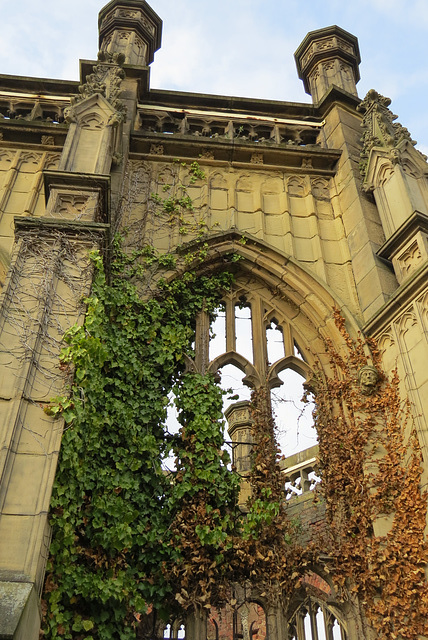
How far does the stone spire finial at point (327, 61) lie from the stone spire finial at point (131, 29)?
10.2 feet

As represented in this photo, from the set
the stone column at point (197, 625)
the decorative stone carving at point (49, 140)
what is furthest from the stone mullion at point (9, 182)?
the stone column at point (197, 625)

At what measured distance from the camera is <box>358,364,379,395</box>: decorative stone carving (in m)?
6.57

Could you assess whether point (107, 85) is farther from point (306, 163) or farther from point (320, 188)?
point (320, 188)

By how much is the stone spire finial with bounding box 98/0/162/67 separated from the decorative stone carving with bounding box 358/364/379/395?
26.7 feet

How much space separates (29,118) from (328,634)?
9171 millimetres

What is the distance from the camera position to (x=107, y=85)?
8.98 meters

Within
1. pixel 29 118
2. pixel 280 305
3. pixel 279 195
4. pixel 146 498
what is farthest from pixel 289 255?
pixel 29 118

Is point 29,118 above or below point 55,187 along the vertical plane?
above

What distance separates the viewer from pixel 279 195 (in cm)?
936

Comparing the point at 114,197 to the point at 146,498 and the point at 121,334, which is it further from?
the point at 146,498

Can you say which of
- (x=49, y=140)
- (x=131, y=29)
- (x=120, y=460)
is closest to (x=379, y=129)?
(x=49, y=140)

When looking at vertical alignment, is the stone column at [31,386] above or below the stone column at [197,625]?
above

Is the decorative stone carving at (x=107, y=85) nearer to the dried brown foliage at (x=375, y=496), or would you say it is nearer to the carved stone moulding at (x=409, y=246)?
the carved stone moulding at (x=409, y=246)

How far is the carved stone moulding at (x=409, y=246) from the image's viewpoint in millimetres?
6941
